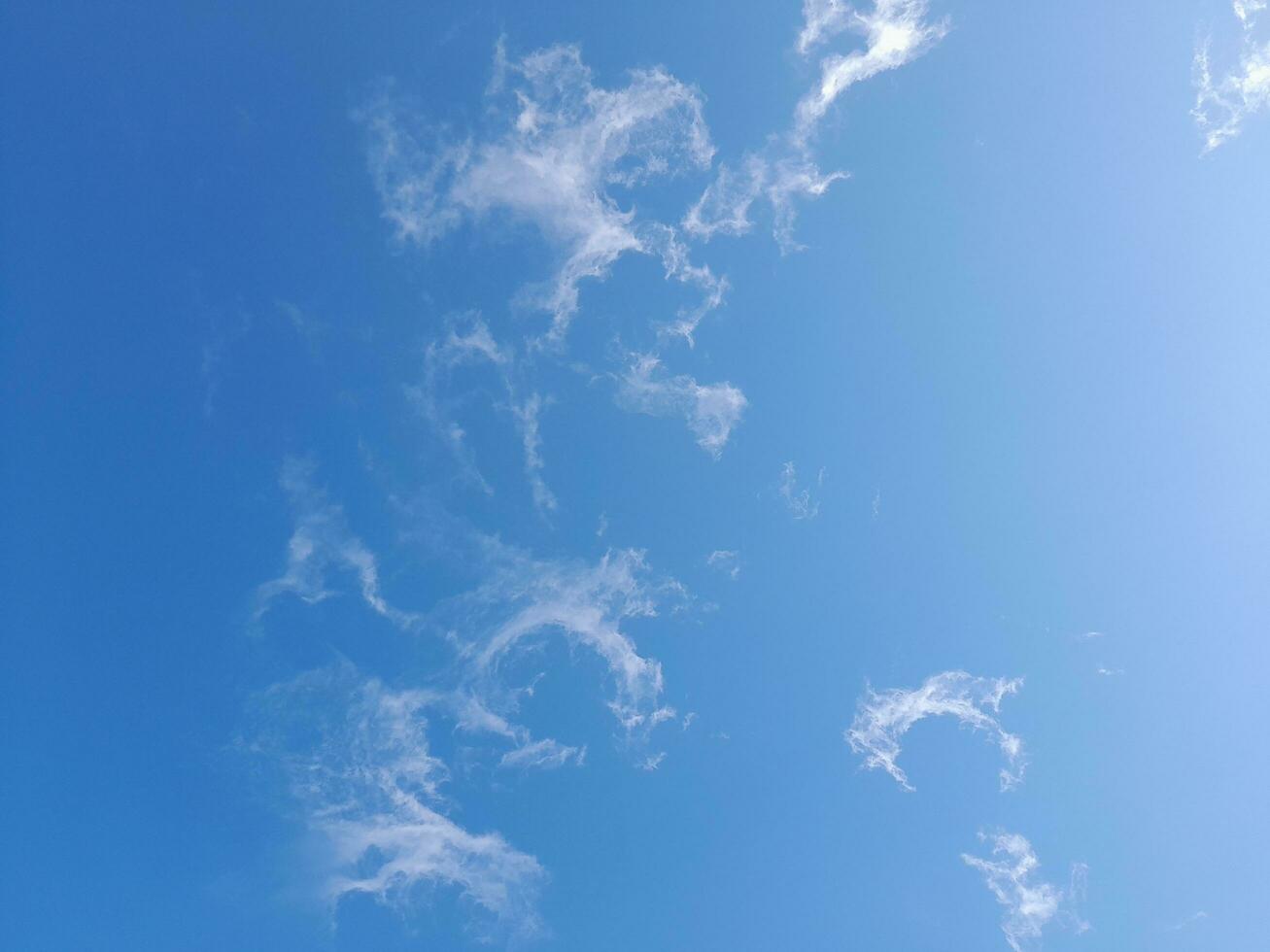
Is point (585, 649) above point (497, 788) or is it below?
above

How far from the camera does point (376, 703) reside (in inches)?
2677

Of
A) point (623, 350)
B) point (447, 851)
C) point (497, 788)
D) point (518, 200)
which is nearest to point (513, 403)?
point (623, 350)

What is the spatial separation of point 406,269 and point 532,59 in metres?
20.9

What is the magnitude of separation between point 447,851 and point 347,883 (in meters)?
9.29

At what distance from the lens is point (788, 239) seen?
6612 cm

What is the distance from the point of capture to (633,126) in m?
65.7

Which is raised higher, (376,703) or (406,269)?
(406,269)

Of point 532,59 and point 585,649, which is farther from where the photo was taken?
point 585,649

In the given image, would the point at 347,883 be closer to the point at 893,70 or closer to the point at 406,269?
the point at 406,269

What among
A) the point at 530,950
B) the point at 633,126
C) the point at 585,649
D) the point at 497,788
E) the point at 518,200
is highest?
the point at 633,126

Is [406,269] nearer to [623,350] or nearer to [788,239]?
[623,350]

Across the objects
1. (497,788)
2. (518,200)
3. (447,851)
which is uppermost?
(518,200)

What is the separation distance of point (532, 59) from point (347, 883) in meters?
74.5

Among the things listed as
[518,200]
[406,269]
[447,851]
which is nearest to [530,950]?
[447,851]
